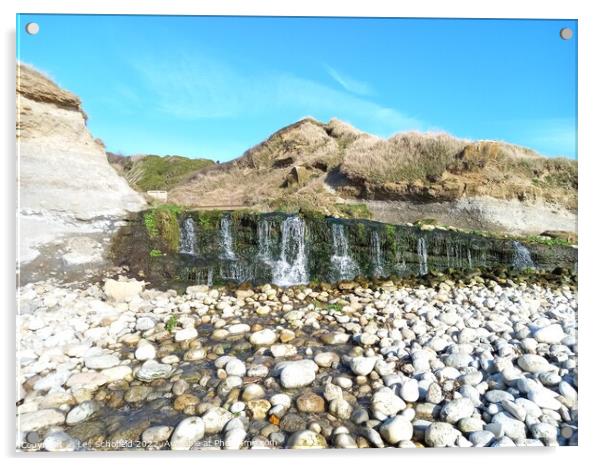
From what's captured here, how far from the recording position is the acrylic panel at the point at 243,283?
166 cm

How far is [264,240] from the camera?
414 cm

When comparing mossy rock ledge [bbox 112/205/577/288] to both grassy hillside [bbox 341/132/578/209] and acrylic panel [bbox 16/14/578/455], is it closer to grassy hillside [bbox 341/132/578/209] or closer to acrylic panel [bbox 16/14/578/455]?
acrylic panel [bbox 16/14/578/455]

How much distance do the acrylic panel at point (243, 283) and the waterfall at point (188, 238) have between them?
0.05 metres

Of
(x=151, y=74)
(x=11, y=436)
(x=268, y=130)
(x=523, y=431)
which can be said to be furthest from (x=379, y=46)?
(x=11, y=436)

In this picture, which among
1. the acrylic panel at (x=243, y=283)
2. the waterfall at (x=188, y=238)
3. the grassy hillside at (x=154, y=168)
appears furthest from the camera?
the waterfall at (x=188, y=238)

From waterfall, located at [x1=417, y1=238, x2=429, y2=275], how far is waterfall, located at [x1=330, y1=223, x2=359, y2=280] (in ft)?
2.72

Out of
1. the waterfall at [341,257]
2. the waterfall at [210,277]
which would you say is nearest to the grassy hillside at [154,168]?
the waterfall at [210,277]

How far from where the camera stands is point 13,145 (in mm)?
1963

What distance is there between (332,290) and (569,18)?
9.43 feet

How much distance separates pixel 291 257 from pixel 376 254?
3.89 feet

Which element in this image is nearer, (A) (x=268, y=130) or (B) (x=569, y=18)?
(B) (x=569, y=18)

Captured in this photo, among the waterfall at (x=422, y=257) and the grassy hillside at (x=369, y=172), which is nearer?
the grassy hillside at (x=369, y=172)

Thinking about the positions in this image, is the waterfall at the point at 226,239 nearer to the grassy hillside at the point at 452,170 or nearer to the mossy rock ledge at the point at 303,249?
the mossy rock ledge at the point at 303,249

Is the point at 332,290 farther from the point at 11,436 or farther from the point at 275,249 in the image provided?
the point at 11,436
